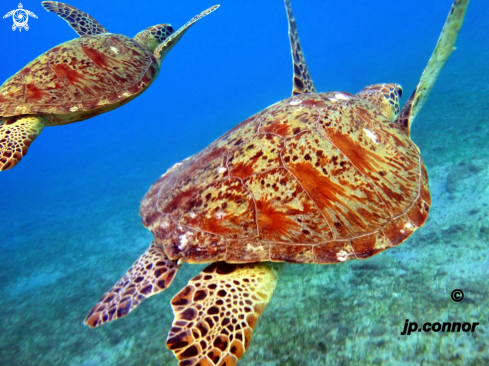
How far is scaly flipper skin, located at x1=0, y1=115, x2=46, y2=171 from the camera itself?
8.20ft

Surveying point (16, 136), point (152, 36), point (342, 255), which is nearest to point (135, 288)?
point (342, 255)

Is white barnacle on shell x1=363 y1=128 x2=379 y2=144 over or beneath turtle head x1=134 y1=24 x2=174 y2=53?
beneath

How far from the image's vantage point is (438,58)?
2426 millimetres

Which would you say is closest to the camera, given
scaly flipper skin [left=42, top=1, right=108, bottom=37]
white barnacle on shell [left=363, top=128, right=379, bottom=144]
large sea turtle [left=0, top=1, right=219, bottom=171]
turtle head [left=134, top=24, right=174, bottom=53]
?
white barnacle on shell [left=363, top=128, right=379, bottom=144]

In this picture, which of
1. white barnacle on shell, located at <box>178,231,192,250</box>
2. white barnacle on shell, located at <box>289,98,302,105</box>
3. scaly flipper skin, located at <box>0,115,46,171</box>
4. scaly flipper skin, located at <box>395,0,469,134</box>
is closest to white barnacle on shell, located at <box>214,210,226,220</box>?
white barnacle on shell, located at <box>178,231,192,250</box>

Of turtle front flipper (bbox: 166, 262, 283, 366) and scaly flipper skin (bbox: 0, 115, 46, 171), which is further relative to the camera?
scaly flipper skin (bbox: 0, 115, 46, 171)

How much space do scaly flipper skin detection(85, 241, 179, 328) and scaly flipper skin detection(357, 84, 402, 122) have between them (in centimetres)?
276

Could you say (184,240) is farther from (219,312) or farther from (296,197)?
(296,197)

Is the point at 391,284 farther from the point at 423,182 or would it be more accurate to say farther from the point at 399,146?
the point at 399,146

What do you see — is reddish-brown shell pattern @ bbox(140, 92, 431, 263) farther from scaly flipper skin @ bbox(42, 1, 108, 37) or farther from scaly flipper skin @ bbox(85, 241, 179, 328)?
scaly flipper skin @ bbox(42, 1, 108, 37)

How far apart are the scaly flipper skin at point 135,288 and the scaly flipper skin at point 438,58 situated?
2.69 meters

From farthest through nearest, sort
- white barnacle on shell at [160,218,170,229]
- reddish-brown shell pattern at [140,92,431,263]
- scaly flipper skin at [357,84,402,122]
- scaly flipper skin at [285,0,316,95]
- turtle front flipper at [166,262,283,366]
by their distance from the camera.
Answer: scaly flipper skin at [285,0,316,95], scaly flipper skin at [357,84,402,122], white barnacle on shell at [160,218,170,229], reddish-brown shell pattern at [140,92,431,263], turtle front flipper at [166,262,283,366]

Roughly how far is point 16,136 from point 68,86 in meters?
0.78

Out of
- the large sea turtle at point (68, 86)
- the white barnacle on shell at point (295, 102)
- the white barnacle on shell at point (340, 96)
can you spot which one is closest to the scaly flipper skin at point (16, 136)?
the large sea turtle at point (68, 86)
